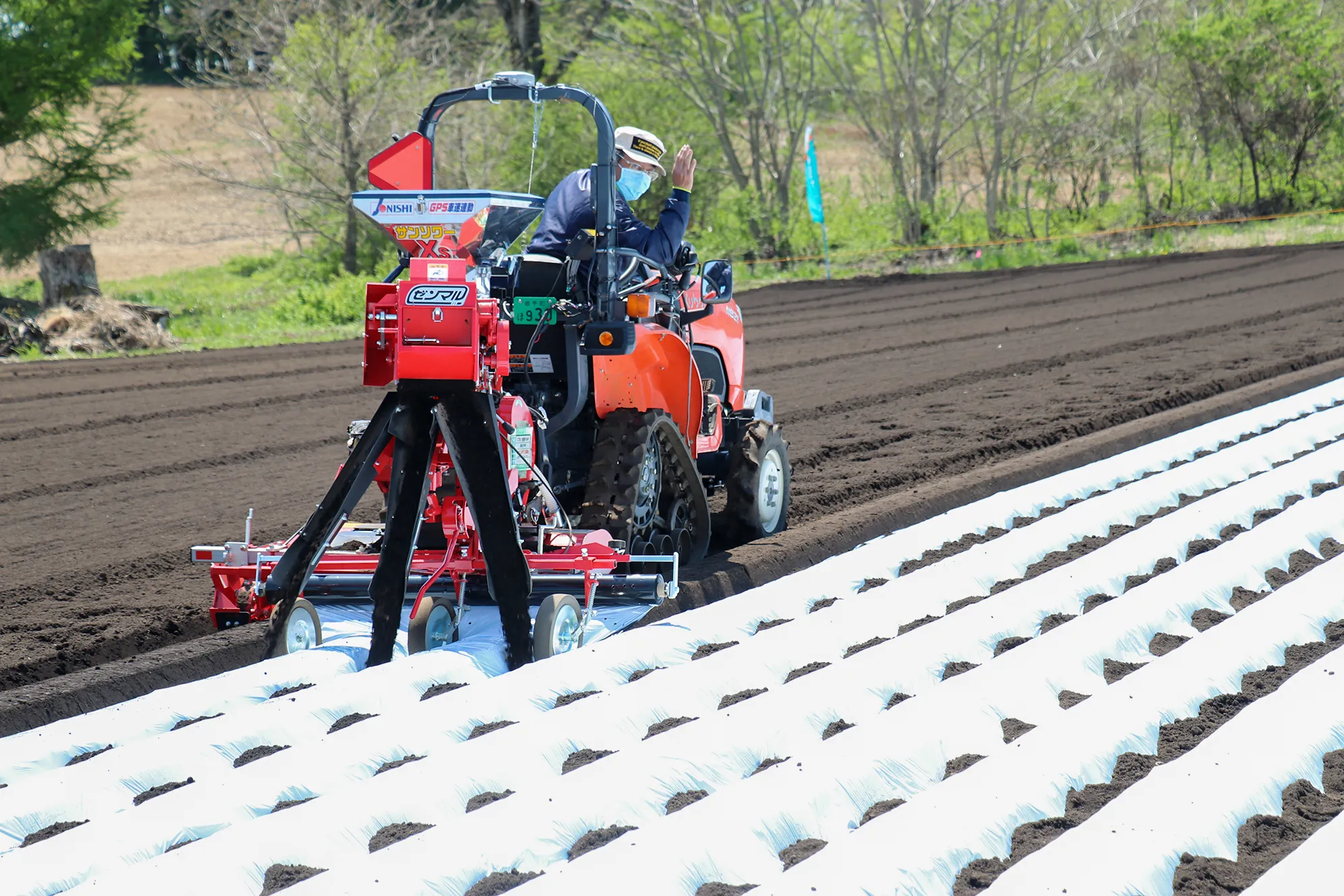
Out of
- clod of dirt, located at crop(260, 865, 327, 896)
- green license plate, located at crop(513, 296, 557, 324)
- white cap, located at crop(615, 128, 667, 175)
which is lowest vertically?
clod of dirt, located at crop(260, 865, 327, 896)

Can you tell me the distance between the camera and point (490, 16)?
111 feet

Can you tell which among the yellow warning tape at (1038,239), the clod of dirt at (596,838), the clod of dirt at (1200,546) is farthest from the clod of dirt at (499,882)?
the yellow warning tape at (1038,239)

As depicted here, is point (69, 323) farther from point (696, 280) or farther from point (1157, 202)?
point (1157, 202)

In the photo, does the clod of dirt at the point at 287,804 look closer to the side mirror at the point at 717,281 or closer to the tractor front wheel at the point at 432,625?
the tractor front wheel at the point at 432,625

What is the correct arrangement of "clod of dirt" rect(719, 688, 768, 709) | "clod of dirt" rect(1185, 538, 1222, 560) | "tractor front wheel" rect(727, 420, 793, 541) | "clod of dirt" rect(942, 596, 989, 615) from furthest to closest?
"tractor front wheel" rect(727, 420, 793, 541)
"clod of dirt" rect(1185, 538, 1222, 560)
"clod of dirt" rect(942, 596, 989, 615)
"clod of dirt" rect(719, 688, 768, 709)

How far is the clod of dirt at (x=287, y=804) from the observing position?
3.41m

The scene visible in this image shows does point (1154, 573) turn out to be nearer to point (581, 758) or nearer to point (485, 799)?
point (581, 758)

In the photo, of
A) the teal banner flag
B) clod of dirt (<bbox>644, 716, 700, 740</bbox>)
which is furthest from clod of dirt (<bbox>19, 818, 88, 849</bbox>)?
the teal banner flag

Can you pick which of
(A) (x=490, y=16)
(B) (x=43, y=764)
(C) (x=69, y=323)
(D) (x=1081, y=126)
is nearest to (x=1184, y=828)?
(B) (x=43, y=764)

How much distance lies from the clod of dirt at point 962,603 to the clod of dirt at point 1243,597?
34.0 inches

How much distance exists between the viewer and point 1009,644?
15.1 feet

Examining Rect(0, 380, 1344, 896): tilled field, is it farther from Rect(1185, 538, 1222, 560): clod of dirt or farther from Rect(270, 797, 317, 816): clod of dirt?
Rect(1185, 538, 1222, 560): clod of dirt

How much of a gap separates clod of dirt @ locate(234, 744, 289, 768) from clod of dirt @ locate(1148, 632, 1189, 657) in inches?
107

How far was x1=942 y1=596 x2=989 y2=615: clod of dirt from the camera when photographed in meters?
5.07
